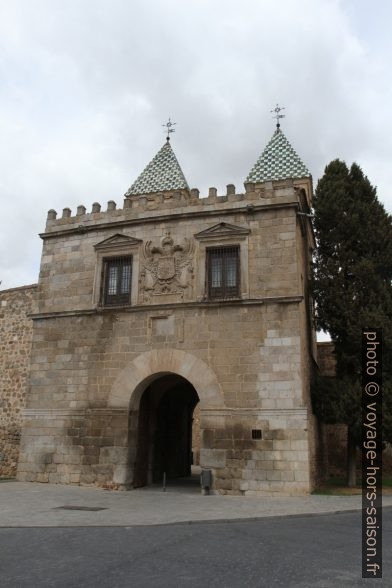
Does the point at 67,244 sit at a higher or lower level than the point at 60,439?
higher

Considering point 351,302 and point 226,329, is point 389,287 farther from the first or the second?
point 226,329

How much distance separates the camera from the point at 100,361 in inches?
617

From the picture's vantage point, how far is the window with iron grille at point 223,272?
15148mm

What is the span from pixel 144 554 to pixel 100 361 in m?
9.16

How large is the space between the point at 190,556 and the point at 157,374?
849 cm

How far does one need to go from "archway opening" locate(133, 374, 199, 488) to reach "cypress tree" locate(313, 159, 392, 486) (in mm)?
4980

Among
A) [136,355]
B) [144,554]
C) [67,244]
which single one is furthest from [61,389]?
[144,554]

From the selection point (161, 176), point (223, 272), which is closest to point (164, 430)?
point (223, 272)

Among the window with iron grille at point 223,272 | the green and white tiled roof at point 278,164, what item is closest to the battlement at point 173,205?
the window with iron grille at point 223,272

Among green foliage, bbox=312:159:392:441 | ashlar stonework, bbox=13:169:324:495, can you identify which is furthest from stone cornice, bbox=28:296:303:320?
green foliage, bbox=312:159:392:441

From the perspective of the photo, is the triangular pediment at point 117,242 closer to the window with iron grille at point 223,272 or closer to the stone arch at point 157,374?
the window with iron grille at point 223,272

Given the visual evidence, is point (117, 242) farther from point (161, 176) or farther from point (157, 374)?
point (161, 176)

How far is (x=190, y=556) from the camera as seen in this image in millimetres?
6805

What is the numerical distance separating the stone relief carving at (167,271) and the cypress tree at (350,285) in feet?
13.7
